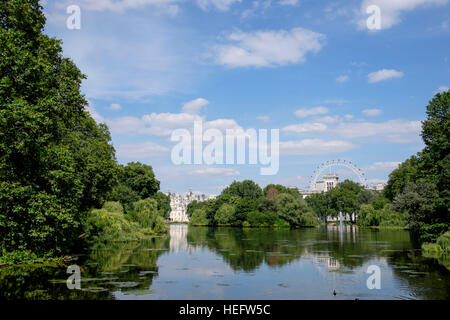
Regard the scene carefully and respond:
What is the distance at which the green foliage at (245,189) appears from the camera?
122062 millimetres

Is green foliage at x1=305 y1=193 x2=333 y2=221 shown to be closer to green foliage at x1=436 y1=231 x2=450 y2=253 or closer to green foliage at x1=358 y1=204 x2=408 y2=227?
green foliage at x1=358 y1=204 x2=408 y2=227

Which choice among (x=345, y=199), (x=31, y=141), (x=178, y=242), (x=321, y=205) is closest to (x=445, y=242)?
(x=178, y=242)

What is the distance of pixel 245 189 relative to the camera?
12231 cm

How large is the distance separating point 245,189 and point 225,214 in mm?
22206

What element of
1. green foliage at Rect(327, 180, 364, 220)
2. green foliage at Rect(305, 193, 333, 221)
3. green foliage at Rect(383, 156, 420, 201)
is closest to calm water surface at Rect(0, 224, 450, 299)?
green foliage at Rect(383, 156, 420, 201)

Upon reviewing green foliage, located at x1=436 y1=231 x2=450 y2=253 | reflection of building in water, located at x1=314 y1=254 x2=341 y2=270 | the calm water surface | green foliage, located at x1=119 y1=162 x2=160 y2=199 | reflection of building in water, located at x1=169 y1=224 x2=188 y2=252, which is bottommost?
reflection of building in water, located at x1=169 y1=224 x2=188 y2=252

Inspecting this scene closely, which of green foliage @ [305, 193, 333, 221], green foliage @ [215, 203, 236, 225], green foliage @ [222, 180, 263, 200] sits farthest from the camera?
green foliage @ [305, 193, 333, 221]

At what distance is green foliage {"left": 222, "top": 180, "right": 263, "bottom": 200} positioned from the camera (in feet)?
400

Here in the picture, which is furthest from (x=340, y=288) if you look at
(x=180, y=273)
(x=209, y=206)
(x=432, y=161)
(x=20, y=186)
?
(x=209, y=206)

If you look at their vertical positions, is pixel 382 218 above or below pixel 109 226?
above

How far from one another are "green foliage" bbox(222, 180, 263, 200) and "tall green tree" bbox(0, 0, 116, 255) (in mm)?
97602

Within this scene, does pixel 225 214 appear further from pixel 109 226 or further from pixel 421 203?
pixel 421 203

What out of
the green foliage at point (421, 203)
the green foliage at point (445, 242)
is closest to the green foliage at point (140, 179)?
the green foliage at point (421, 203)

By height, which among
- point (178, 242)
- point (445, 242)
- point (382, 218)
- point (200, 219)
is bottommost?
point (178, 242)
